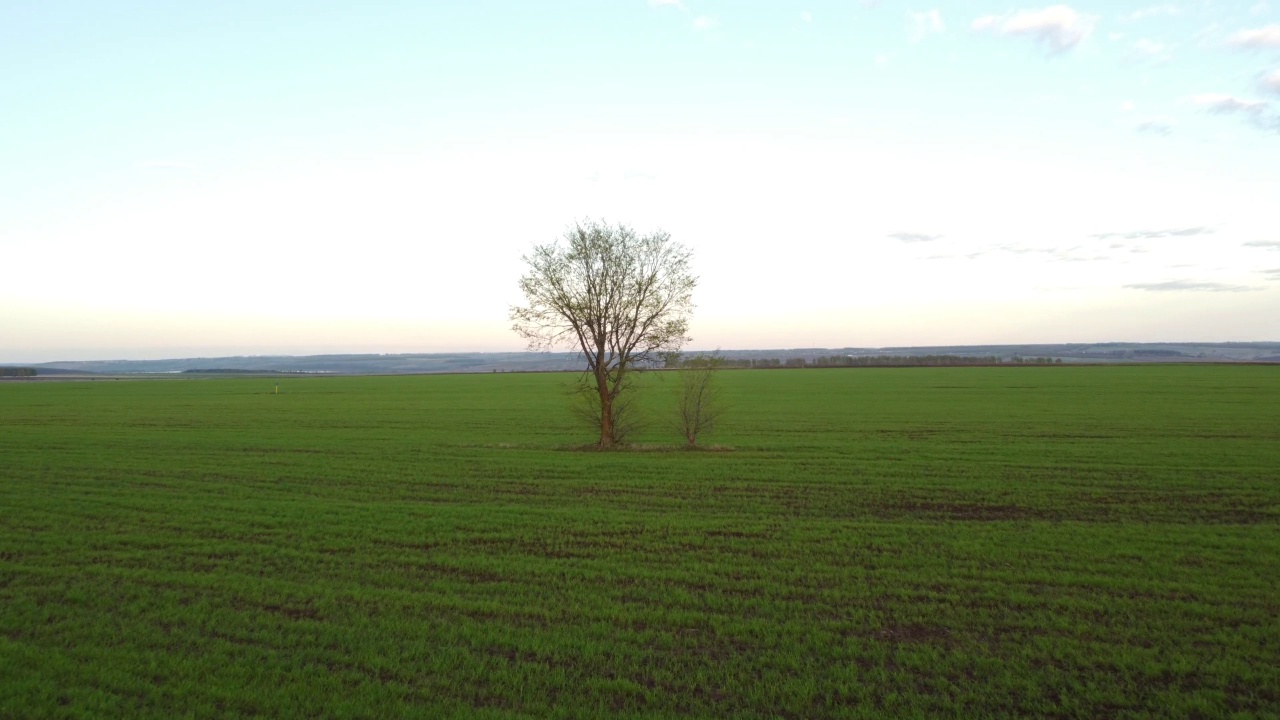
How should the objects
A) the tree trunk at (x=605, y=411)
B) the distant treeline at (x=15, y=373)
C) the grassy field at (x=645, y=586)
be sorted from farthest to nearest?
1. the distant treeline at (x=15, y=373)
2. the tree trunk at (x=605, y=411)
3. the grassy field at (x=645, y=586)

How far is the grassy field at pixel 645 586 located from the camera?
303 inches

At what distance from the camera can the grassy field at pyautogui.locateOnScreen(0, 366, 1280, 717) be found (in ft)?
25.2

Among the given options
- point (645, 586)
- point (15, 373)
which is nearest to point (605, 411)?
point (645, 586)

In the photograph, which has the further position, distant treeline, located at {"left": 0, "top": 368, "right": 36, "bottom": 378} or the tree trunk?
distant treeline, located at {"left": 0, "top": 368, "right": 36, "bottom": 378}

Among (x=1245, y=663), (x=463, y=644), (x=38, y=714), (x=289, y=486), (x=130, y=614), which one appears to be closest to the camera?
(x=38, y=714)

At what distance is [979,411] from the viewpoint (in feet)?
152

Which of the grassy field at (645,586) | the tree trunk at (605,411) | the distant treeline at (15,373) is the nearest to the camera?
the grassy field at (645,586)

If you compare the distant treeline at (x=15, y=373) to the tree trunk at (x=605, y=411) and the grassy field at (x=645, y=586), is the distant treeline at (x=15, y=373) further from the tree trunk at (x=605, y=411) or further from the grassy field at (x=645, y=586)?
the tree trunk at (x=605, y=411)

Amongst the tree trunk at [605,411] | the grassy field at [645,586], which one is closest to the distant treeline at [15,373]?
the grassy field at [645,586]

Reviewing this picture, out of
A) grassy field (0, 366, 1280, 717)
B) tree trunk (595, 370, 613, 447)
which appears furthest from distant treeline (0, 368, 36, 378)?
tree trunk (595, 370, 613, 447)

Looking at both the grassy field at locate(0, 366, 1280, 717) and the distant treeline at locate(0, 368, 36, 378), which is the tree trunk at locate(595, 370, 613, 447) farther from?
the distant treeline at locate(0, 368, 36, 378)

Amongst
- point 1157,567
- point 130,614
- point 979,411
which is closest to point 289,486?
point 130,614

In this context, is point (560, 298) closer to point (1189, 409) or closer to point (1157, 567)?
point (1157, 567)

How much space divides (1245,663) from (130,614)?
13.7m
